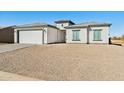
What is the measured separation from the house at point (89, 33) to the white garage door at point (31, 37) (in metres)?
4.15

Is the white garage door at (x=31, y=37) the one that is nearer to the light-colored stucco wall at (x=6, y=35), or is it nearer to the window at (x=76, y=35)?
the window at (x=76, y=35)

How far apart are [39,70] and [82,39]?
14423mm

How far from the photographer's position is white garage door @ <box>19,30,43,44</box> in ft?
72.8

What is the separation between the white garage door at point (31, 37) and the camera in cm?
2219

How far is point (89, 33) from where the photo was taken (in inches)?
851

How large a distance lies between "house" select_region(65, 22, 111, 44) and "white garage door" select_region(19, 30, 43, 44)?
4.15 m

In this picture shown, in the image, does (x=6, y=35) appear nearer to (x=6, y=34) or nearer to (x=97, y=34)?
(x=6, y=34)

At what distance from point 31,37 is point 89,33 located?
27.5 ft

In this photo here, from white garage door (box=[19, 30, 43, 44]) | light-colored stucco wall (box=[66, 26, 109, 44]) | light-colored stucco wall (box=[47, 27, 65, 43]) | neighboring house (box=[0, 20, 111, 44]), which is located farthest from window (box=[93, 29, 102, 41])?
white garage door (box=[19, 30, 43, 44])

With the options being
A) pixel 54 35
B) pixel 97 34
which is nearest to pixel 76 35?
pixel 97 34

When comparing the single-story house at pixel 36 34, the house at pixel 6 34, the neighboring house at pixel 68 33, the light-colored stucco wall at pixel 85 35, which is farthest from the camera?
the house at pixel 6 34

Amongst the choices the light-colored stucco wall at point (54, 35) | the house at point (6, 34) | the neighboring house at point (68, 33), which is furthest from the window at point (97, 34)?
the house at point (6, 34)

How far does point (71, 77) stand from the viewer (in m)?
7.23
